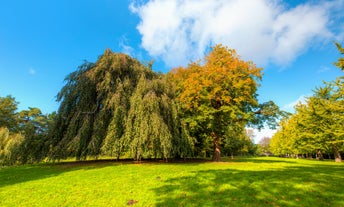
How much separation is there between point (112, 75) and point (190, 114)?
25.0 feet

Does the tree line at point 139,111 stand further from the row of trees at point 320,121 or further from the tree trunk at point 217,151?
the row of trees at point 320,121

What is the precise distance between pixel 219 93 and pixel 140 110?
7.43 meters

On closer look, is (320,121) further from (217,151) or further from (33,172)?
(33,172)

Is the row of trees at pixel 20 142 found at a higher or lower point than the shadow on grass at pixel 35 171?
higher

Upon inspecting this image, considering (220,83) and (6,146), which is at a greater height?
(220,83)

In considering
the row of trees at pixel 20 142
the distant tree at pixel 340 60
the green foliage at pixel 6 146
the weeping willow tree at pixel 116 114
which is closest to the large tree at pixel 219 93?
the weeping willow tree at pixel 116 114

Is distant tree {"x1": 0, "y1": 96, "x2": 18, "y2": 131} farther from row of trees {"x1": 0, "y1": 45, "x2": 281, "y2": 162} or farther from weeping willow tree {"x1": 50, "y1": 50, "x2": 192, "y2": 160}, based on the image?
weeping willow tree {"x1": 50, "y1": 50, "x2": 192, "y2": 160}

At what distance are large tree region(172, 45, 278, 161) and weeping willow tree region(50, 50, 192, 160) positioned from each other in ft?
6.24

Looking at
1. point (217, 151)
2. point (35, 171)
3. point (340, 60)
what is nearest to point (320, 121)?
point (340, 60)

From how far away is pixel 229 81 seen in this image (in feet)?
49.0

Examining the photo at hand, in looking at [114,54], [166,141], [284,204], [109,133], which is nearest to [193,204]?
→ [284,204]

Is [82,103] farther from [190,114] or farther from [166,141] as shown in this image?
[190,114]

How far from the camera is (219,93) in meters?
15.7

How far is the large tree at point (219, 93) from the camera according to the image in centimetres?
1470
